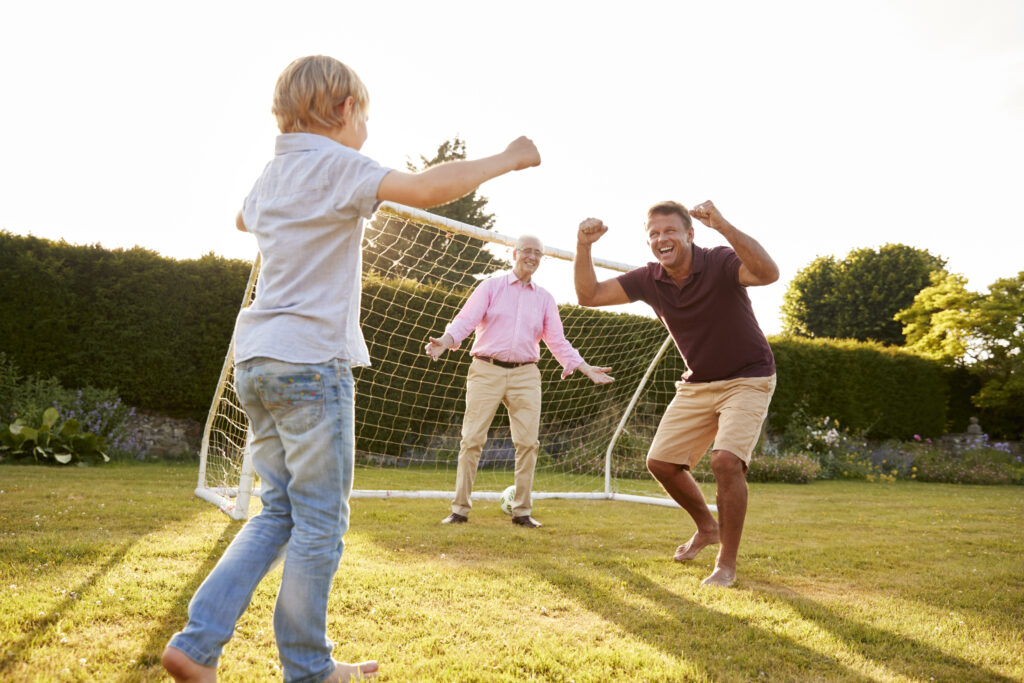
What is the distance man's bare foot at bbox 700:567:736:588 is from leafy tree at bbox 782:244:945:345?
75.3 feet

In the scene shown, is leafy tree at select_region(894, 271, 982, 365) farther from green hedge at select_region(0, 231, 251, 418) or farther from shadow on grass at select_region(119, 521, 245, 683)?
shadow on grass at select_region(119, 521, 245, 683)

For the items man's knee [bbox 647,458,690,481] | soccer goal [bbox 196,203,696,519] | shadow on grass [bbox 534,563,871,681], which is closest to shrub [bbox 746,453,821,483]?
soccer goal [bbox 196,203,696,519]

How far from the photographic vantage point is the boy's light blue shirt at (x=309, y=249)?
5.21ft

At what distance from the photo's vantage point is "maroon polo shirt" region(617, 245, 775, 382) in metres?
3.32

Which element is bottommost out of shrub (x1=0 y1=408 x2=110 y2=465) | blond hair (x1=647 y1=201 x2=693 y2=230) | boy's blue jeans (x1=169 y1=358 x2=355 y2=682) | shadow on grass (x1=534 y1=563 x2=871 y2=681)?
shrub (x1=0 y1=408 x2=110 y2=465)

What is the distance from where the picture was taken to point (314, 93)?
1670mm

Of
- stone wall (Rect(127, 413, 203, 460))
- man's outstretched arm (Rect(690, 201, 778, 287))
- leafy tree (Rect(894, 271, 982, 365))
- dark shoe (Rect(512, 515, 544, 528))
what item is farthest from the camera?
leafy tree (Rect(894, 271, 982, 365))

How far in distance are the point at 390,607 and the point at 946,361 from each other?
1543 centimetres

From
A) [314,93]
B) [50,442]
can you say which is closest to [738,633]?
[314,93]

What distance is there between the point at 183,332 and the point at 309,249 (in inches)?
301

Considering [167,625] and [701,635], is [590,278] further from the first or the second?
[167,625]

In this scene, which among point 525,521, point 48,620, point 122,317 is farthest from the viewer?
point 122,317

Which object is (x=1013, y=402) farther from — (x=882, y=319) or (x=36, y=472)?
(x=36, y=472)

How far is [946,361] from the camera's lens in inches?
573
